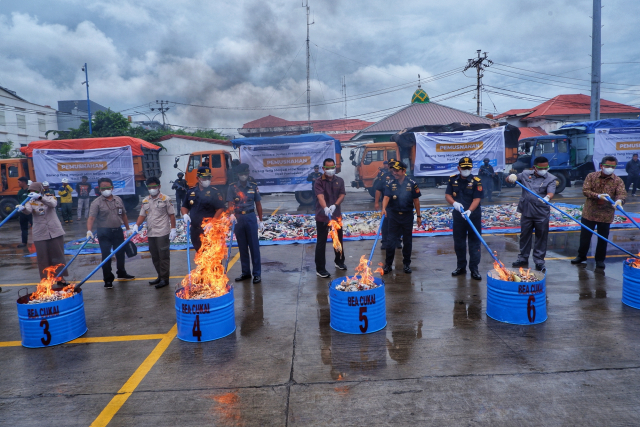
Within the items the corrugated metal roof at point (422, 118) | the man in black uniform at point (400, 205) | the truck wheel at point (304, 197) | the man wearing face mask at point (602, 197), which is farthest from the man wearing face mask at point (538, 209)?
Result: the corrugated metal roof at point (422, 118)

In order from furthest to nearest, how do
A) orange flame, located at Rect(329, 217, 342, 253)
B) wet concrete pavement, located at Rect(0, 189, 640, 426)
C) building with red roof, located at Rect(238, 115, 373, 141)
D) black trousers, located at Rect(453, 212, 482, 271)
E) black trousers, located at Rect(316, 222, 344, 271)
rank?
building with red roof, located at Rect(238, 115, 373, 141) → black trousers, located at Rect(316, 222, 344, 271) → black trousers, located at Rect(453, 212, 482, 271) → orange flame, located at Rect(329, 217, 342, 253) → wet concrete pavement, located at Rect(0, 189, 640, 426)

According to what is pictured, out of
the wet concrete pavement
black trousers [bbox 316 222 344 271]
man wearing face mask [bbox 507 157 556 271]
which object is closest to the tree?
black trousers [bbox 316 222 344 271]

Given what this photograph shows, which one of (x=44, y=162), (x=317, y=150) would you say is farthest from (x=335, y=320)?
(x=44, y=162)

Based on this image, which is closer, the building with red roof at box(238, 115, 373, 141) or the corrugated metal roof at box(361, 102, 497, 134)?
the corrugated metal roof at box(361, 102, 497, 134)

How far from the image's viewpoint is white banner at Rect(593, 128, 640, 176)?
710 inches

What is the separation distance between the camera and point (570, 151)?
18766 millimetres

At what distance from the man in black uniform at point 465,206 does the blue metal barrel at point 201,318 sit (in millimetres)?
3903

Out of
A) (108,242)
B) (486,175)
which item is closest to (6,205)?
(108,242)

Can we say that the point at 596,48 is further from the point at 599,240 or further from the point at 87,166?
the point at 87,166

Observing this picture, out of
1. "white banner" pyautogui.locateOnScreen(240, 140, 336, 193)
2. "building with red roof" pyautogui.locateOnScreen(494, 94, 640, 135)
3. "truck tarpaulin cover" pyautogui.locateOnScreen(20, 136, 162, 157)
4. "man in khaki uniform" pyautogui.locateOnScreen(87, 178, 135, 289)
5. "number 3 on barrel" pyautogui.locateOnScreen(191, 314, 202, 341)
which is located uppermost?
"building with red roof" pyautogui.locateOnScreen(494, 94, 640, 135)

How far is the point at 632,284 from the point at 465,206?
7.89 feet

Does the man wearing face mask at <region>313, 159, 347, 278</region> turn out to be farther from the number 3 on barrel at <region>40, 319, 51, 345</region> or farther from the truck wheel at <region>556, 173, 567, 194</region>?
the truck wheel at <region>556, 173, 567, 194</region>

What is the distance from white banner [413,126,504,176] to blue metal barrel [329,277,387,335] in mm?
15376

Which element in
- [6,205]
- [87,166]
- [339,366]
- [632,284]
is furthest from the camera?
[87,166]
